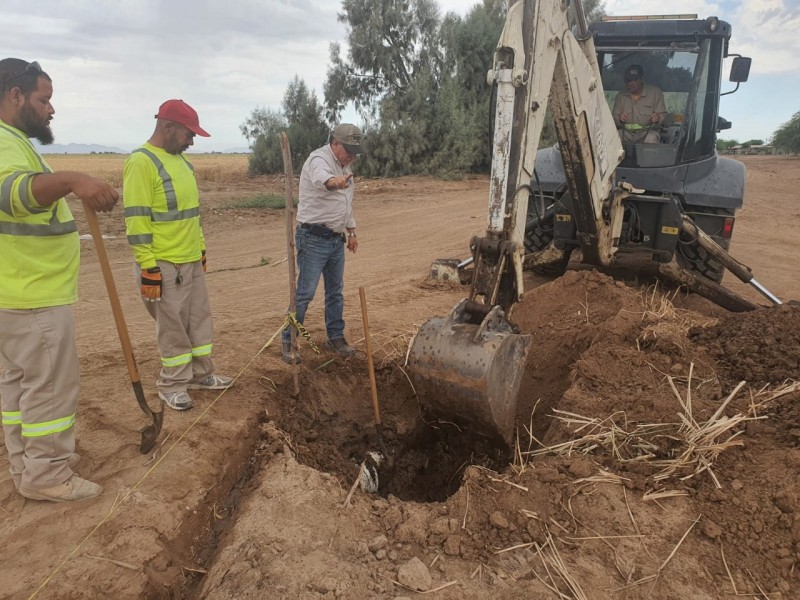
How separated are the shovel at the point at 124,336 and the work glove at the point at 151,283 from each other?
12.0 inches

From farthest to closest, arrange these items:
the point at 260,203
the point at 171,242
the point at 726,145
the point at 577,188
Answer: the point at 726,145 → the point at 260,203 → the point at 577,188 → the point at 171,242

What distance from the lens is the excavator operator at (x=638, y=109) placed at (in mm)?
6246

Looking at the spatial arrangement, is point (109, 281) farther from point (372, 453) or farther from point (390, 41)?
point (390, 41)

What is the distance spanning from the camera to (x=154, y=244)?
12.0 ft

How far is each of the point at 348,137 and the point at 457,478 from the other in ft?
9.08

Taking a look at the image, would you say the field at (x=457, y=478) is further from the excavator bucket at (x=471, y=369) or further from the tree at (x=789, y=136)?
the tree at (x=789, y=136)

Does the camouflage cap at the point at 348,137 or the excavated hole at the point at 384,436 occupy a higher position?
the camouflage cap at the point at 348,137

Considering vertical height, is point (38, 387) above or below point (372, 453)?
above

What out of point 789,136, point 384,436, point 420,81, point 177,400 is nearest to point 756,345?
point 384,436

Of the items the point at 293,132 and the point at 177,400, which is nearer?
the point at 177,400

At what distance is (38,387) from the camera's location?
2.94 m

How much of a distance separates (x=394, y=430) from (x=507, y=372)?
144 centimetres

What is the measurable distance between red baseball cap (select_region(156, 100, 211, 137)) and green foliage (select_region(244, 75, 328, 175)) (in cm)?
1972

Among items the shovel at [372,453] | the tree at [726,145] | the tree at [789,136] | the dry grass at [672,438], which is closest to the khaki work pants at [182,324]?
the shovel at [372,453]
